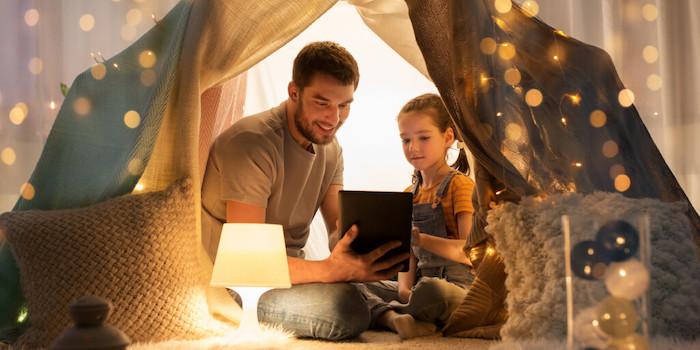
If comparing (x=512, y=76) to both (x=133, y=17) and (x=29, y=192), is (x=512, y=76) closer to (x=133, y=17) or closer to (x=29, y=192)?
(x=29, y=192)

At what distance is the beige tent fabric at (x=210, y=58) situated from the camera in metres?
2.00

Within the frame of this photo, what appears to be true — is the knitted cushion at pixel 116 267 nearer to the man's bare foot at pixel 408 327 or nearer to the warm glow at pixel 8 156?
the man's bare foot at pixel 408 327

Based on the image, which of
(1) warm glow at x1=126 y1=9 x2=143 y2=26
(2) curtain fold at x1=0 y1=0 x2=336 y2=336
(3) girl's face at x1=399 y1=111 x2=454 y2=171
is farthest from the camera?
(1) warm glow at x1=126 y1=9 x2=143 y2=26

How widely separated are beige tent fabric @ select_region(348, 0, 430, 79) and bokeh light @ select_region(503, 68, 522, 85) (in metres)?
0.37

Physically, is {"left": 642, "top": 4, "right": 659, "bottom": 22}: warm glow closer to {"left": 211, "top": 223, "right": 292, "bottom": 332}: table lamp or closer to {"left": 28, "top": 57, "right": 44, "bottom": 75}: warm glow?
{"left": 211, "top": 223, "right": 292, "bottom": 332}: table lamp

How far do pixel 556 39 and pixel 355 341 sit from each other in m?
0.91

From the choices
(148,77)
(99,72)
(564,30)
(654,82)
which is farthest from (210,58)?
(654,82)

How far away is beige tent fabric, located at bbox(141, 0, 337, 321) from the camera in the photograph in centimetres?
200

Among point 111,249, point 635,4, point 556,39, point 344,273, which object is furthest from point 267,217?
point 635,4

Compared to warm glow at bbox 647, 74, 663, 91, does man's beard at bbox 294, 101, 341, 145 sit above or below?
below

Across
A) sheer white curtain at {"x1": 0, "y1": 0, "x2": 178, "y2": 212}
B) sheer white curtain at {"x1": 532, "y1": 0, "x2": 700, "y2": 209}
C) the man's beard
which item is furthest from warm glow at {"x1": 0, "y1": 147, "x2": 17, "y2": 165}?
sheer white curtain at {"x1": 532, "y1": 0, "x2": 700, "y2": 209}

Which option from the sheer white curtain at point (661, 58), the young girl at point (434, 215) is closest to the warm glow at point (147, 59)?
the young girl at point (434, 215)

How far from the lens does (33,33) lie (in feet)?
9.04

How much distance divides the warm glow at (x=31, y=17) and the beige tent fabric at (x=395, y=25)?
3.76 ft
